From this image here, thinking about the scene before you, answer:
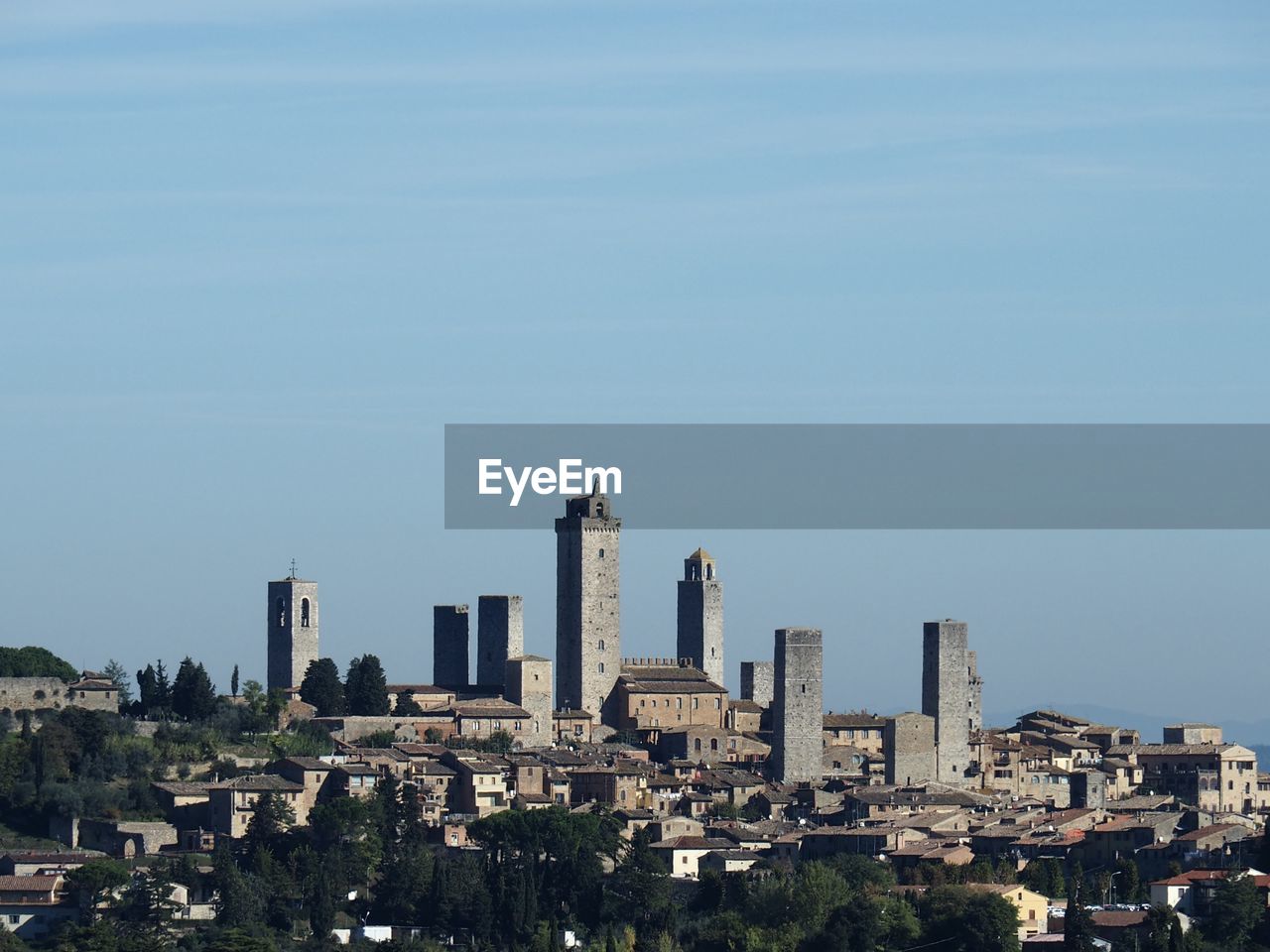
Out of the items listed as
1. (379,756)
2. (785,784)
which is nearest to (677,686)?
(785,784)

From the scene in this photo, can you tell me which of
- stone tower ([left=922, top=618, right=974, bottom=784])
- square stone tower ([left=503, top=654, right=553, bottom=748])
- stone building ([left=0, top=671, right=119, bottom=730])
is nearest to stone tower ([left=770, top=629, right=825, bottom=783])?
stone tower ([left=922, top=618, right=974, bottom=784])

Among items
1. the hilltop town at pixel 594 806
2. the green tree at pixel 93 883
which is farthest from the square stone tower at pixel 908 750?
the green tree at pixel 93 883

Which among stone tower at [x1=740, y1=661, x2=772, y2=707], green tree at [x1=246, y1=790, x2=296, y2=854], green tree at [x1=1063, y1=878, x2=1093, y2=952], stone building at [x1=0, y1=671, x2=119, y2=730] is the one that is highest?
stone tower at [x1=740, y1=661, x2=772, y2=707]

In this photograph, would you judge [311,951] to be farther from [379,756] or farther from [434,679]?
[434,679]

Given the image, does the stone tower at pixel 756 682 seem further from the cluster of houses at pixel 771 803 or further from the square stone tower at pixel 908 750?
the square stone tower at pixel 908 750

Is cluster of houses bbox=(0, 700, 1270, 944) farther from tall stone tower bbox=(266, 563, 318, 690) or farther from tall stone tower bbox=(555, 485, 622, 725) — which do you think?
tall stone tower bbox=(266, 563, 318, 690)

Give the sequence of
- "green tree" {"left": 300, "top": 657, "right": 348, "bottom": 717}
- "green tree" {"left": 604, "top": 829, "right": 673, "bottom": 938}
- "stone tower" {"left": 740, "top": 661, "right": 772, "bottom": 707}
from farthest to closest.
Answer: "stone tower" {"left": 740, "top": 661, "right": 772, "bottom": 707} < "green tree" {"left": 300, "top": 657, "right": 348, "bottom": 717} < "green tree" {"left": 604, "top": 829, "right": 673, "bottom": 938}

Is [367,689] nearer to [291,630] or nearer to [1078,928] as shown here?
[291,630]
